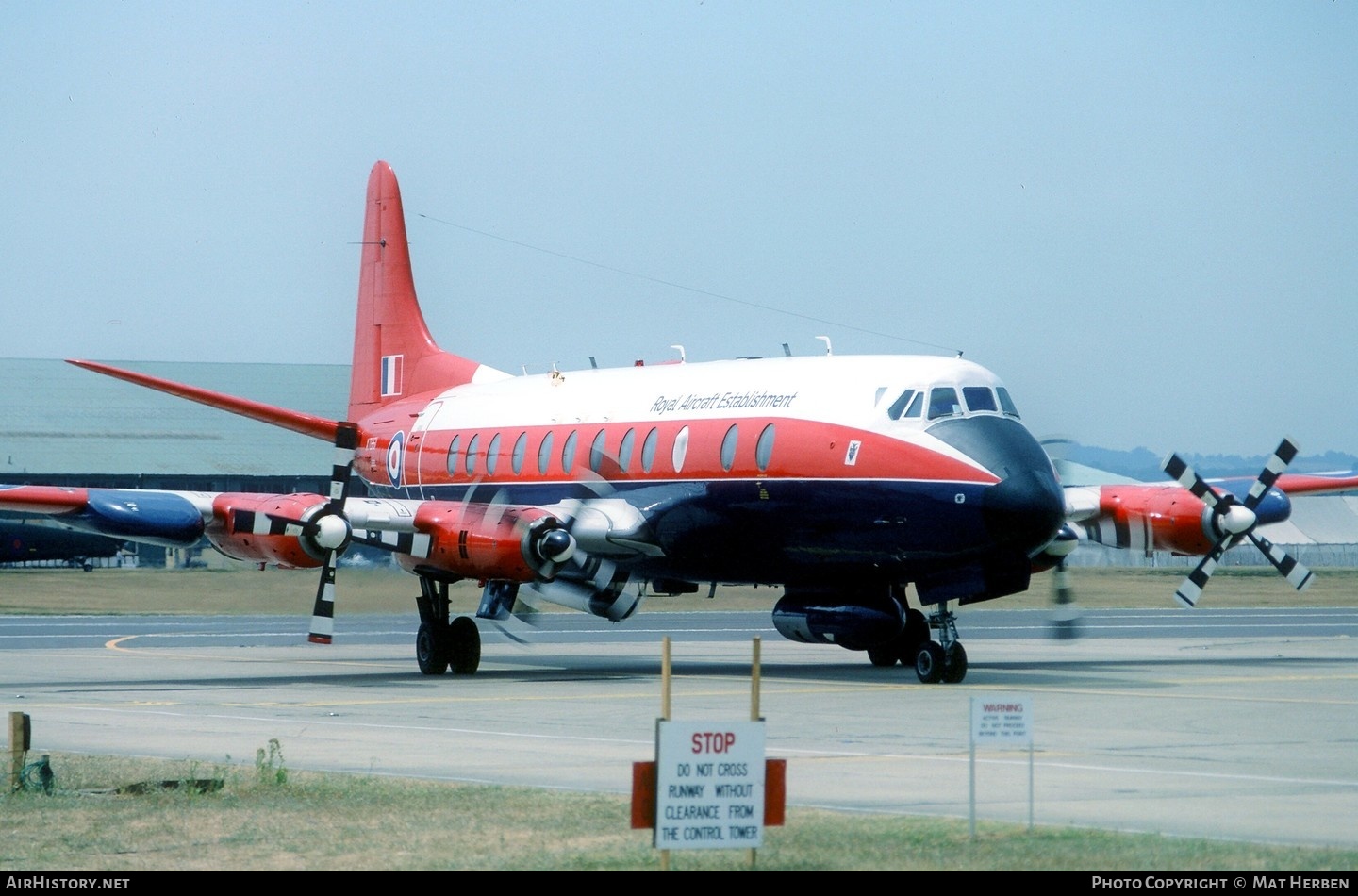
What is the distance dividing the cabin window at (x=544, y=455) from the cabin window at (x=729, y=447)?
3924 millimetres

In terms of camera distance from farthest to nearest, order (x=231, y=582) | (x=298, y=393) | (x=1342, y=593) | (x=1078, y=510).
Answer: (x=298, y=393)
(x=1342, y=593)
(x=231, y=582)
(x=1078, y=510)

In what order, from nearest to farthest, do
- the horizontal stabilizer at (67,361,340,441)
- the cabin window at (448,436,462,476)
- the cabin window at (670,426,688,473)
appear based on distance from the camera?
1. the cabin window at (670,426,688,473)
2. the horizontal stabilizer at (67,361,340,441)
3. the cabin window at (448,436,462,476)

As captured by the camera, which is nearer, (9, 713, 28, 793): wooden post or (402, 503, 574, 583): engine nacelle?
(9, 713, 28, 793): wooden post

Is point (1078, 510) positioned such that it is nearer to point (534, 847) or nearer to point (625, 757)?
point (625, 757)

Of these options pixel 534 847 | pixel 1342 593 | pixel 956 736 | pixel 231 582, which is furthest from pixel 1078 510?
pixel 1342 593

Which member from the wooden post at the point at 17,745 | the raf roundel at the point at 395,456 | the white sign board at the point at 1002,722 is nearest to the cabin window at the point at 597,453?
the raf roundel at the point at 395,456

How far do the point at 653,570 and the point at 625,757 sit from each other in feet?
35.9

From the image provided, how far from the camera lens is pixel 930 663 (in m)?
24.7

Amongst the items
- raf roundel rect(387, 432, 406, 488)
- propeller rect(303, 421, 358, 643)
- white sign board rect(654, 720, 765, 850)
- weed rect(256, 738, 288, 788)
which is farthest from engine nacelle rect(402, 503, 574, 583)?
white sign board rect(654, 720, 765, 850)

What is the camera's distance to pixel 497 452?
2994cm

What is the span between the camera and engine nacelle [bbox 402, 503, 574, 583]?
2531 cm

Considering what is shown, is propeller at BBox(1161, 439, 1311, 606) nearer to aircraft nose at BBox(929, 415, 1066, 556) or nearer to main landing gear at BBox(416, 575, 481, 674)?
aircraft nose at BBox(929, 415, 1066, 556)

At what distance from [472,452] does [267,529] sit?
5.51 metres

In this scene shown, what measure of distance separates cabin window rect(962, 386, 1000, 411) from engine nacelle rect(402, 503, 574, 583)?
5793 mm
